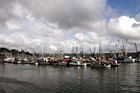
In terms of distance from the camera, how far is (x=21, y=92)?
96.6ft

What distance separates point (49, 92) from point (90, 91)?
930 centimetres

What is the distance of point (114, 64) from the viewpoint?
10406 cm

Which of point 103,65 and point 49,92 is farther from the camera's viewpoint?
point 103,65

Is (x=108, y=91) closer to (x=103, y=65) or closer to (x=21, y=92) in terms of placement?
(x=21, y=92)

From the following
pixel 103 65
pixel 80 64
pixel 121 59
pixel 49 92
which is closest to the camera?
pixel 49 92

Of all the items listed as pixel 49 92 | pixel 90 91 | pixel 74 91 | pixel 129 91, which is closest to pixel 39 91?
pixel 49 92

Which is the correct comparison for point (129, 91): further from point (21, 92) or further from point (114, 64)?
point (114, 64)

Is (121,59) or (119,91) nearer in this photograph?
(119,91)

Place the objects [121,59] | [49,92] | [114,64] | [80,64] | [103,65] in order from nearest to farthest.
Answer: [49,92], [103,65], [114,64], [80,64], [121,59]

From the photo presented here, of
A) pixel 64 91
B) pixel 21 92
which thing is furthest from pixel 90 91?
pixel 21 92

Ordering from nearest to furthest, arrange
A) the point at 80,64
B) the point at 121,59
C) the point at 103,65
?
the point at 103,65 → the point at 80,64 → the point at 121,59

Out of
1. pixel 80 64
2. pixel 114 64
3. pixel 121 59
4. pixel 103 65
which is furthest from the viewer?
pixel 121 59

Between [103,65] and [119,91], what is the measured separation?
6358 centimetres

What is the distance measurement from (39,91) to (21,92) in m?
3.97
